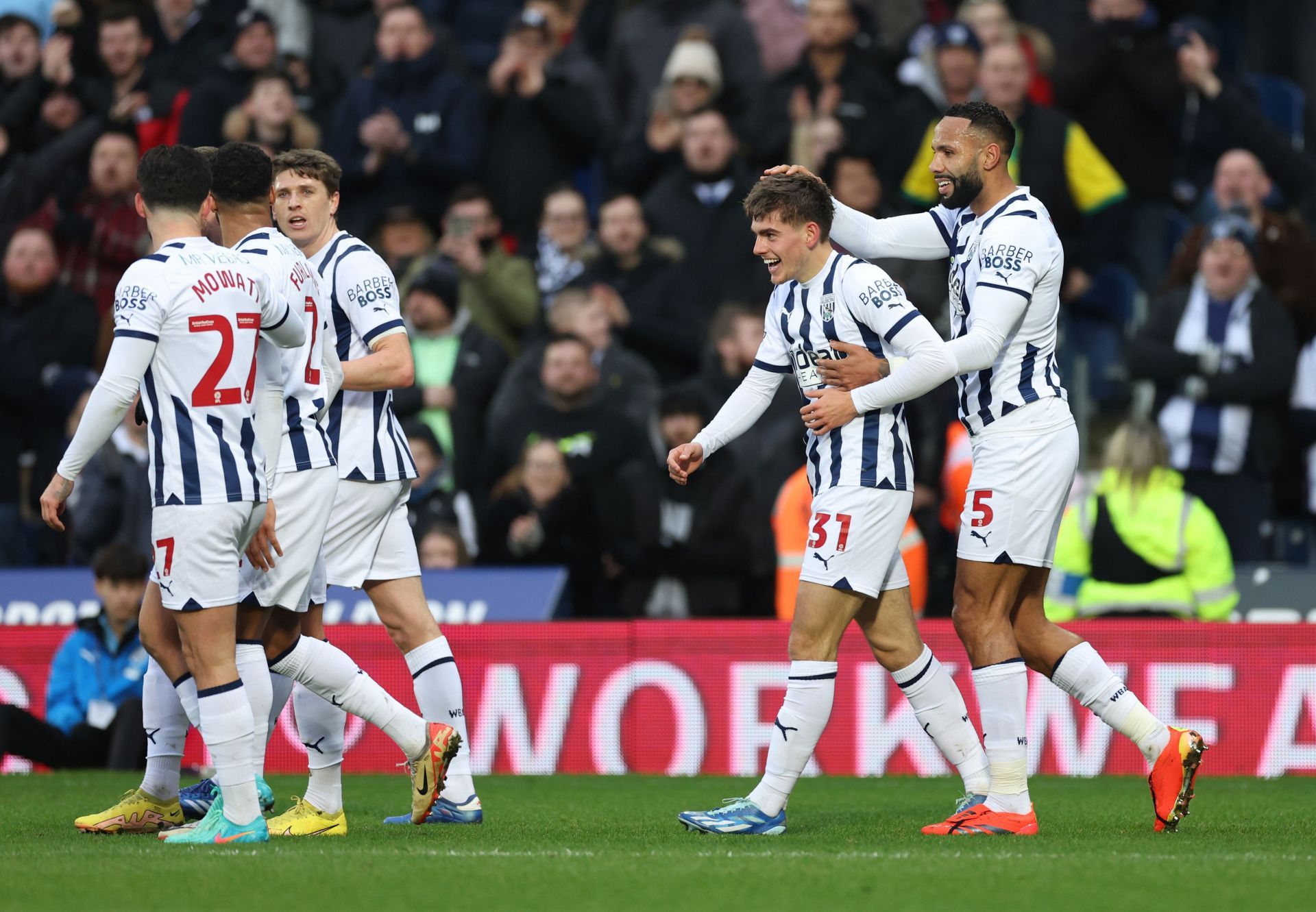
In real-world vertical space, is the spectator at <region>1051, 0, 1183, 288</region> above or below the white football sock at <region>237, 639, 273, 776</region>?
above

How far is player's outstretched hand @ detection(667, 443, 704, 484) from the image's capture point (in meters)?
6.82

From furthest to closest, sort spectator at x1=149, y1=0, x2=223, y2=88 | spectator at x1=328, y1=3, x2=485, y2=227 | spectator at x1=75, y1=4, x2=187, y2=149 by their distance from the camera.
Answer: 1. spectator at x1=149, y1=0, x2=223, y2=88
2. spectator at x1=75, y1=4, x2=187, y2=149
3. spectator at x1=328, y1=3, x2=485, y2=227

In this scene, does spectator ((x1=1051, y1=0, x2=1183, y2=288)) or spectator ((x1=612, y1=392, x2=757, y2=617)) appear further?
spectator ((x1=1051, y1=0, x2=1183, y2=288))

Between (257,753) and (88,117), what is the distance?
9.46 m

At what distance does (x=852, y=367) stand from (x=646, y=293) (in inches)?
232

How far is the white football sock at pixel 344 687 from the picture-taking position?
657cm

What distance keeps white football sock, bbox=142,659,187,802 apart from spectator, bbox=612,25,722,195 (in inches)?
275

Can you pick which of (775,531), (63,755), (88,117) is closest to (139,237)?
(88,117)

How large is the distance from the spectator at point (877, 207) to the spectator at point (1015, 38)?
121 centimetres

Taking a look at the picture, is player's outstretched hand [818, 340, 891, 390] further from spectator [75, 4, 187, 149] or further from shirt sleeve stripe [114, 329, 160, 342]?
spectator [75, 4, 187, 149]

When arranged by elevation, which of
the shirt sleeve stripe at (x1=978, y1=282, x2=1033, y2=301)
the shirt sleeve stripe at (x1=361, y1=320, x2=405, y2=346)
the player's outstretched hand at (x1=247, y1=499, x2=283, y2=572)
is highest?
the shirt sleeve stripe at (x1=978, y1=282, x2=1033, y2=301)

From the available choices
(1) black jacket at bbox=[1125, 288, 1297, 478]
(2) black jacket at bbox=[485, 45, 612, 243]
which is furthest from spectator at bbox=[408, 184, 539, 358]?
(1) black jacket at bbox=[1125, 288, 1297, 478]

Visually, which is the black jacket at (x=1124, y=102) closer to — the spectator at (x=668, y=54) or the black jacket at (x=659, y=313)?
the spectator at (x=668, y=54)

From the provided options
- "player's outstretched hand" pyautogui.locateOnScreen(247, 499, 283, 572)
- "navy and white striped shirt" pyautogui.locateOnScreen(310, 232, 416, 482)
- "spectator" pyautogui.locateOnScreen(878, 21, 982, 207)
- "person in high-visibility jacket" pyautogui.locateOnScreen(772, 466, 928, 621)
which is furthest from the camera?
"spectator" pyautogui.locateOnScreen(878, 21, 982, 207)
